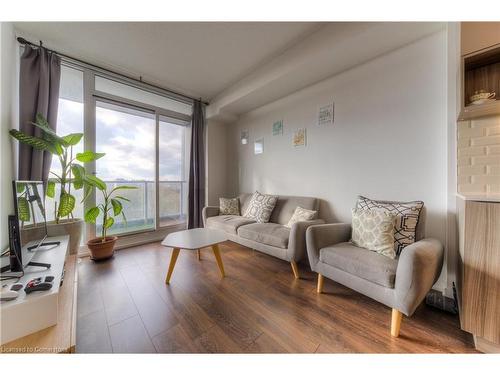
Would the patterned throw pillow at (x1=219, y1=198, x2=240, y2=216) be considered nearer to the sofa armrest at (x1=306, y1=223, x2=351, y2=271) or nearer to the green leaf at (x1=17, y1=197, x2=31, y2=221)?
the sofa armrest at (x1=306, y1=223, x2=351, y2=271)

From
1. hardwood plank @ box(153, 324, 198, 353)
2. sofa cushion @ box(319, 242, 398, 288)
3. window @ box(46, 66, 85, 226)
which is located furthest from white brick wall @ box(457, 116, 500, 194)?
window @ box(46, 66, 85, 226)

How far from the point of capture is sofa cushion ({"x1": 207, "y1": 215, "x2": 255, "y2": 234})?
251 centimetres

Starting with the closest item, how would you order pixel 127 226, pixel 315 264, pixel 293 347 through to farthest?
pixel 293 347
pixel 315 264
pixel 127 226

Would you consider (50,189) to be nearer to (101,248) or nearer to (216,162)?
(101,248)

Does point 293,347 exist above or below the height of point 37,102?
below

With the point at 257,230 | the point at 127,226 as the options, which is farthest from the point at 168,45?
the point at 127,226

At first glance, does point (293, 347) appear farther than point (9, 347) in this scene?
Yes

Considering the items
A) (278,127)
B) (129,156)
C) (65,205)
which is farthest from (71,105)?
(278,127)

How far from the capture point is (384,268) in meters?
1.20

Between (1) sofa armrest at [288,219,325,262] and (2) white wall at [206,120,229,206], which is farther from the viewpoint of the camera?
(2) white wall at [206,120,229,206]

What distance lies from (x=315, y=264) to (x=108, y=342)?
60.7 inches

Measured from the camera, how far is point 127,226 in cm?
324

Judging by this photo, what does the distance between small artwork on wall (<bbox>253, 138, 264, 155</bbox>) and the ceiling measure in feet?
3.43
